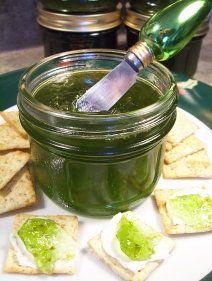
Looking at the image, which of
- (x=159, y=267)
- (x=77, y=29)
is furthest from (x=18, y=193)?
(x=77, y=29)

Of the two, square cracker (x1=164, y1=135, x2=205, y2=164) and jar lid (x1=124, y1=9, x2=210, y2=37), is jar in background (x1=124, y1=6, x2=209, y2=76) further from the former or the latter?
square cracker (x1=164, y1=135, x2=205, y2=164)

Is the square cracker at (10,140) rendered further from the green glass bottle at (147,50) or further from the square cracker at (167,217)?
the square cracker at (167,217)

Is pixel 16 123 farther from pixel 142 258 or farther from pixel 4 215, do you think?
pixel 142 258

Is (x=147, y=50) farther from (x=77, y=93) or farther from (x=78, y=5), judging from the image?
(x=78, y=5)

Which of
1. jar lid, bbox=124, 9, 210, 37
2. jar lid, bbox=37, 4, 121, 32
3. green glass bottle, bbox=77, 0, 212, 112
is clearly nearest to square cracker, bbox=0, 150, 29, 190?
green glass bottle, bbox=77, 0, 212, 112

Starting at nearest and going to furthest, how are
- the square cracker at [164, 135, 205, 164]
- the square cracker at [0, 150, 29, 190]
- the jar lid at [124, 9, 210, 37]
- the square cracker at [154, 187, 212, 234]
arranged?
the square cracker at [154, 187, 212, 234]
the square cracker at [0, 150, 29, 190]
the square cracker at [164, 135, 205, 164]
the jar lid at [124, 9, 210, 37]
